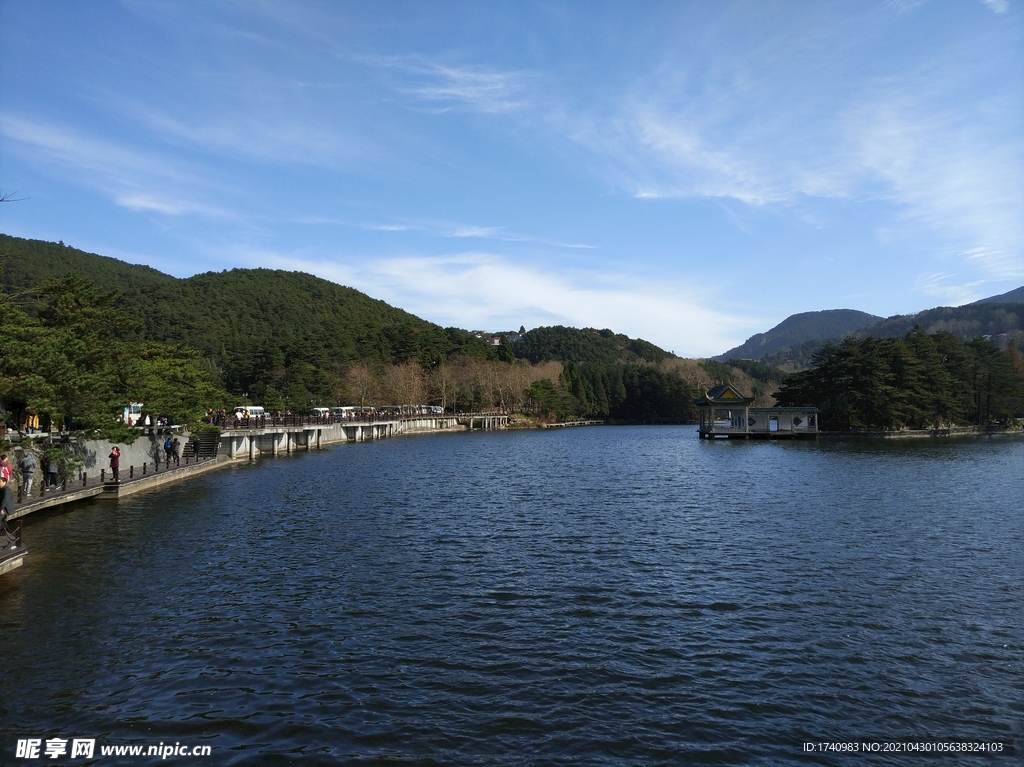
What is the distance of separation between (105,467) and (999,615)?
35.2 m

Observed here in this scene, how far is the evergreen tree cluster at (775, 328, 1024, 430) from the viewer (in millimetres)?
78562

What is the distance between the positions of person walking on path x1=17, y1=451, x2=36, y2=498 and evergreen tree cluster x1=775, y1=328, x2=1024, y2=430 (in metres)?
79.2

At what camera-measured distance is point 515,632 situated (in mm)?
13109

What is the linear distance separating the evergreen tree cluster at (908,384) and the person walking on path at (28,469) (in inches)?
3120

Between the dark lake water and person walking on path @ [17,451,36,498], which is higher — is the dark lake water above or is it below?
below

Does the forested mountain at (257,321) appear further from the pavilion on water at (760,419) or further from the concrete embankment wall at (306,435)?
the pavilion on water at (760,419)

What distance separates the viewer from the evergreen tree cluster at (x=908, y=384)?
7856 cm

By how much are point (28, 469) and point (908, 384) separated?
3368 inches

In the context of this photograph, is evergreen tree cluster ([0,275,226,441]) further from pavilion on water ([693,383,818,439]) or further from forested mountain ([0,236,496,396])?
pavilion on water ([693,383,818,439])

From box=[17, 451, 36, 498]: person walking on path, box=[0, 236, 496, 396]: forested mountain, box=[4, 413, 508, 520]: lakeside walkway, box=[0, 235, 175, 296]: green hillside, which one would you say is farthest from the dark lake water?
box=[0, 235, 175, 296]: green hillside

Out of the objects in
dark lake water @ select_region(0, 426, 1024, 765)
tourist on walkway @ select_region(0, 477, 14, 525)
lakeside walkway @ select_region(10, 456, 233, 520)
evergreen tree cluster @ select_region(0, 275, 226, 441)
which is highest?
evergreen tree cluster @ select_region(0, 275, 226, 441)

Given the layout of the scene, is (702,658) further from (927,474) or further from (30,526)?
(927,474)

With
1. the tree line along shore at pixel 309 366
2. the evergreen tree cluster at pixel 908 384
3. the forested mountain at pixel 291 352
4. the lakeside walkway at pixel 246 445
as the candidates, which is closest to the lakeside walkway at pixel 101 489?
the lakeside walkway at pixel 246 445

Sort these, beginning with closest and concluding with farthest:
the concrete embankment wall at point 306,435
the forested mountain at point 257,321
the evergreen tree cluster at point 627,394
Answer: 1. the concrete embankment wall at point 306,435
2. the forested mountain at point 257,321
3. the evergreen tree cluster at point 627,394
